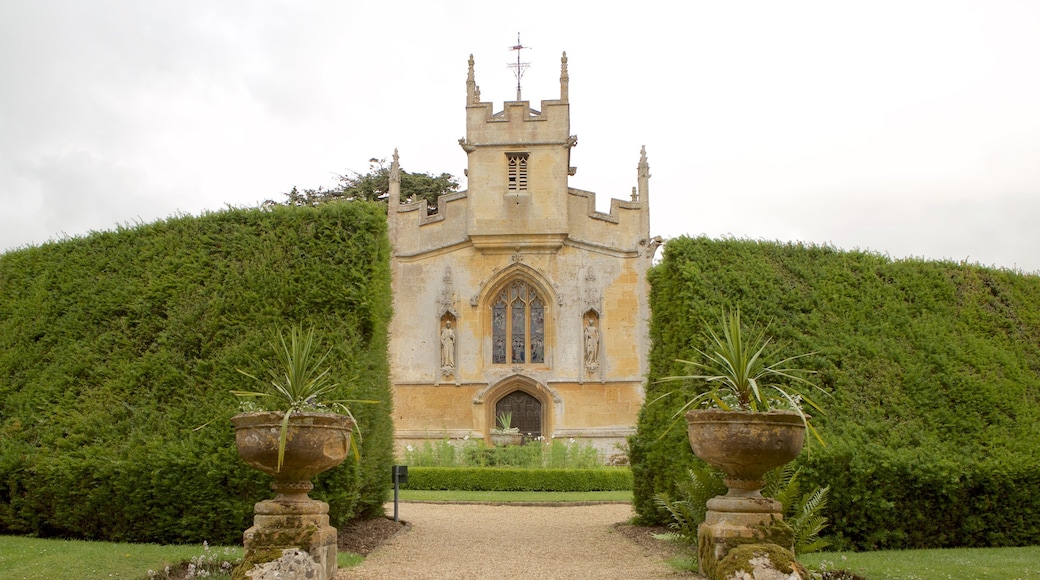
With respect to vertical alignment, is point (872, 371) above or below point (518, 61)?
below

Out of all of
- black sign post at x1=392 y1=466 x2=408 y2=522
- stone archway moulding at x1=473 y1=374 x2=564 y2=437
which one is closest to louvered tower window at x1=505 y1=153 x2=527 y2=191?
stone archway moulding at x1=473 y1=374 x2=564 y2=437

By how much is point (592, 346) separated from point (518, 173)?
17.5 ft

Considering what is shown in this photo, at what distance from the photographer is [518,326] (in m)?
24.8

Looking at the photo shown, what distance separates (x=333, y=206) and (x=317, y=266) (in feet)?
2.91

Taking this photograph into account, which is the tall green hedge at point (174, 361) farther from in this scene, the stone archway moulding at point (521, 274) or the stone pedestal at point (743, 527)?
the stone archway moulding at point (521, 274)

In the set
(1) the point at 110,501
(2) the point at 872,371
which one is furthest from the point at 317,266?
(2) the point at 872,371

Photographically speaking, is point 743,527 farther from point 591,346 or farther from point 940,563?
point 591,346

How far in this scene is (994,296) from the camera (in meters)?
12.0

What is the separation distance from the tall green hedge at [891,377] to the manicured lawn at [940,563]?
44cm

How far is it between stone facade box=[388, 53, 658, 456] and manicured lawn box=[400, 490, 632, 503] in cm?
697

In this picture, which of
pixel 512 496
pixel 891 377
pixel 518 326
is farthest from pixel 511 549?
pixel 518 326

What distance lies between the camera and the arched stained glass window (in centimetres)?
2464

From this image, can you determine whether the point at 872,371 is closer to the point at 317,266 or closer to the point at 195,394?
the point at 317,266

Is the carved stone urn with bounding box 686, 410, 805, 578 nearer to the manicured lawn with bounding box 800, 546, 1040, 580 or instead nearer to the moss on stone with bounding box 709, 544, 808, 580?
the moss on stone with bounding box 709, 544, 808, 580
